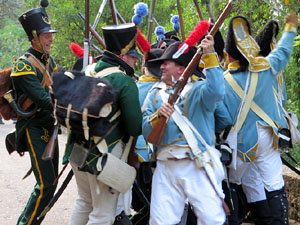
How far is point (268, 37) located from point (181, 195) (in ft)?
6.75

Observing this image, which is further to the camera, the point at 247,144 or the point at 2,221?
the point at 2,221

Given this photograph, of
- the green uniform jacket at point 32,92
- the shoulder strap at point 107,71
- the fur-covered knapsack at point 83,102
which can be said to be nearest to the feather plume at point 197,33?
the shoulder strap at point 107,71

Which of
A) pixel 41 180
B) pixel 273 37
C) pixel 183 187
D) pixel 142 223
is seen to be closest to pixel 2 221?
pixel 41 180

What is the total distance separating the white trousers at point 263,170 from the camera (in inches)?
176

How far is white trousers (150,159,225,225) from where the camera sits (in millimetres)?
3680

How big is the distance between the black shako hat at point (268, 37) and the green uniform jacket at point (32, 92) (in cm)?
226

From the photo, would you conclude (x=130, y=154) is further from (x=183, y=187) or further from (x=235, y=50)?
(x=235, y=50)

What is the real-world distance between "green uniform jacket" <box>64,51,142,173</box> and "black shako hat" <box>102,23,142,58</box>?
0.49ft

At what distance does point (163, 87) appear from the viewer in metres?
4.09

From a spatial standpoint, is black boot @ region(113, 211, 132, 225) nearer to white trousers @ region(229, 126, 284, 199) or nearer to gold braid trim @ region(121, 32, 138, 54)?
white trousers @ region(229, 126, 284, 199)

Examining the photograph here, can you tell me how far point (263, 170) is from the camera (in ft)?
14.8

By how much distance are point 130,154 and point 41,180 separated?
3.58 feet

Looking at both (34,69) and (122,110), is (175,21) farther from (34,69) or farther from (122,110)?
(122,110)

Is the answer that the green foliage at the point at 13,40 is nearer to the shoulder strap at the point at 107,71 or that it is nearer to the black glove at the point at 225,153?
the black glove at the point at 225,153
